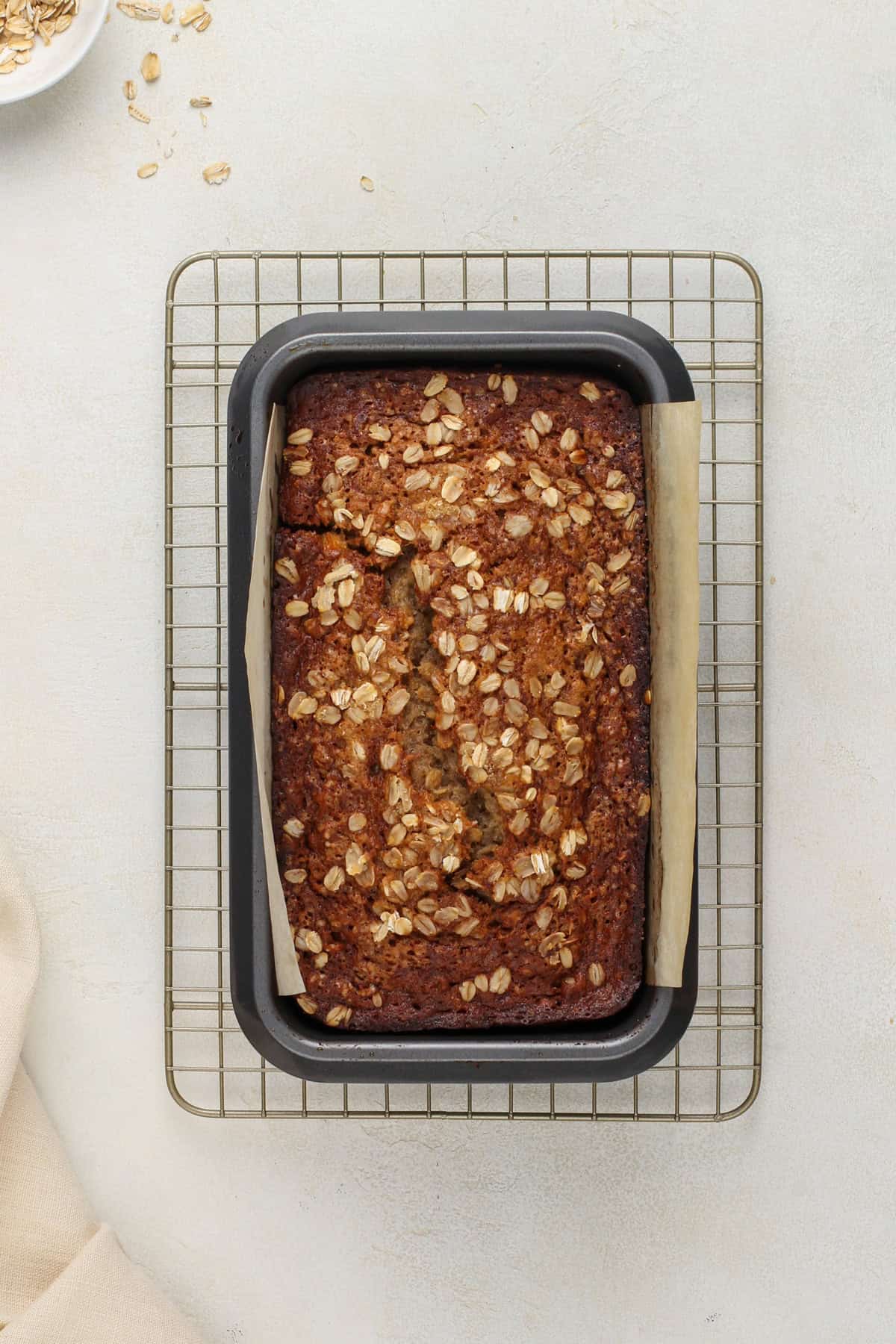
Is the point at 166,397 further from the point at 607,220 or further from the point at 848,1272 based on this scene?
the point at 848,1272

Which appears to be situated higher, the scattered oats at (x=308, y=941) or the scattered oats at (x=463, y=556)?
the scattered oats at (x=463, y=556)

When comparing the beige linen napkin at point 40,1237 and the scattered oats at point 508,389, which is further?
the beige linen napkin at point 40,1237

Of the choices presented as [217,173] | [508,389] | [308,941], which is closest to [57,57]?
[217,173]

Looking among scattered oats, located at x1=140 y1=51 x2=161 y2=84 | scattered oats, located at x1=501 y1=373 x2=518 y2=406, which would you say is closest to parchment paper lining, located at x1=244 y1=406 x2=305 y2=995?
scattered oats, located at x1=501 y1=373 x2=518 y2=406

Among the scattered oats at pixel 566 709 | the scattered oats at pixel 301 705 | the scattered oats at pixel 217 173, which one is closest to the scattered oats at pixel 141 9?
the scattered oats at pixel 217 173

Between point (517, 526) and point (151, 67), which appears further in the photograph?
point (151, 67)

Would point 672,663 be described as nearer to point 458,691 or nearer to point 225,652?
point 458,691

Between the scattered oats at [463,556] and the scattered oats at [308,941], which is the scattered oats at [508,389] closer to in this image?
the scattered oats at [463,556]
